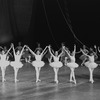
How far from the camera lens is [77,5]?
19.1 meters

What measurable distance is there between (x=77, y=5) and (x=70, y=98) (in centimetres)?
1282

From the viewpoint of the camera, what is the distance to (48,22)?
67.0ft

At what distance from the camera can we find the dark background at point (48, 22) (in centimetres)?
1888

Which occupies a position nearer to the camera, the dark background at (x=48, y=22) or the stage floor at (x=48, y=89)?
the stage floor at (x=48, y=89)

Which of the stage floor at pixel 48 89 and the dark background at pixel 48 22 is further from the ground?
the dark background at pixel 48 22

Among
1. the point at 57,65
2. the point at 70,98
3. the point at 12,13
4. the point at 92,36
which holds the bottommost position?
the point at 70,98

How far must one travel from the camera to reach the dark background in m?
18.9

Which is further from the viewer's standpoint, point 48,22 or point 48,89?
point 48,22

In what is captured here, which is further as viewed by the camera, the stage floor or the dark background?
the dark background

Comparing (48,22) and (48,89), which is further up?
(48,22)

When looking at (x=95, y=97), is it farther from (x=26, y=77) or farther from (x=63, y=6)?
(x=63, y=6)

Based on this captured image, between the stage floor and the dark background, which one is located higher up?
the dark background

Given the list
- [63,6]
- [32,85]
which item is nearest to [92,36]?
[63,6]

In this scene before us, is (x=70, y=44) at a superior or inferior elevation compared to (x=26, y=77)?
→ superior
